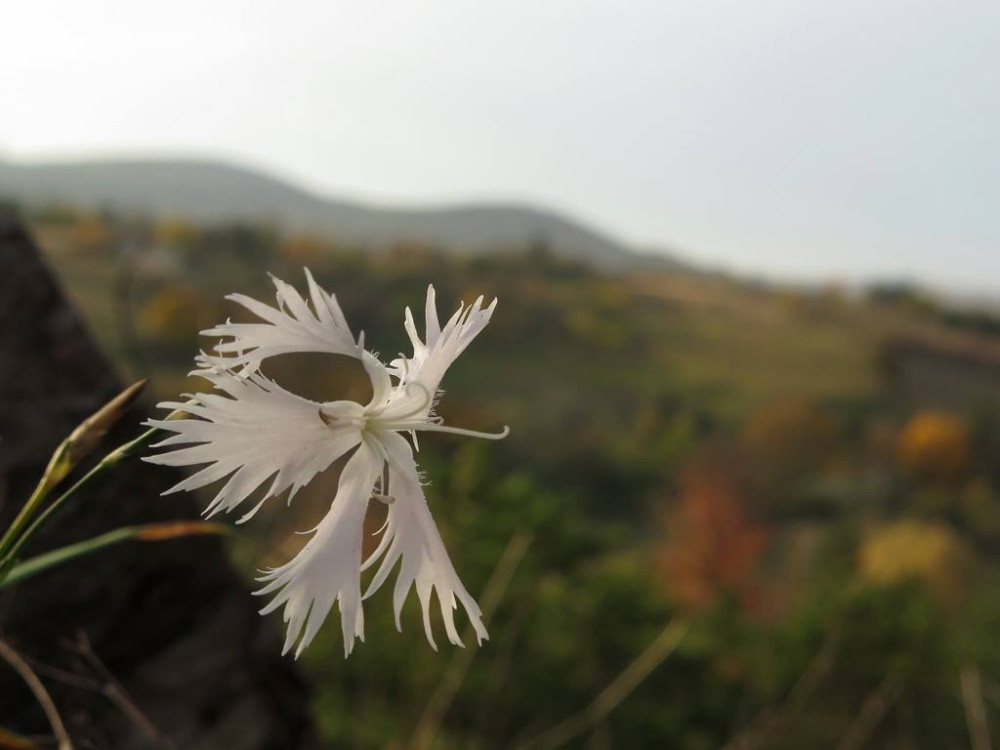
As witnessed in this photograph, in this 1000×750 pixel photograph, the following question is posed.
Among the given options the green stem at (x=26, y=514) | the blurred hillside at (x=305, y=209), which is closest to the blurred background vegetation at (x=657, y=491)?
the green stem at (x=26, y=514)

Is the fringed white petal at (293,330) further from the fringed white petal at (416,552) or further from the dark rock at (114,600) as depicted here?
the dark rock at (114,600)

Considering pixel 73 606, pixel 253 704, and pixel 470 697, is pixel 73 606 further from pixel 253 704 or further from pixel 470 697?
pixel 470 697

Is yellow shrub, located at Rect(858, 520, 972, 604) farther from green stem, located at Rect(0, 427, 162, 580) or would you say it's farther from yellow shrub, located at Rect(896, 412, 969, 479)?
green stem, located at Rect(0, 427, 162, 580)

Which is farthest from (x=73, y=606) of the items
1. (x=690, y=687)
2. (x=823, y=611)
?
(x=823, y=611)

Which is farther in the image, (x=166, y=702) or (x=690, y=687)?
(x=690, y=687)

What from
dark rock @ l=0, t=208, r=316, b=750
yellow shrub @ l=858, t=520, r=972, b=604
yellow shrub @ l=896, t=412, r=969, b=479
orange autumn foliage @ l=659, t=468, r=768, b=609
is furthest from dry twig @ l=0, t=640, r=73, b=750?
yellow shrub @ l=896, t=412, r=969, b=479

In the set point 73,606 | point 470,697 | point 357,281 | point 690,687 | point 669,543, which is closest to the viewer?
point 73,606


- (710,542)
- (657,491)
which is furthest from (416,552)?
(657,491)
